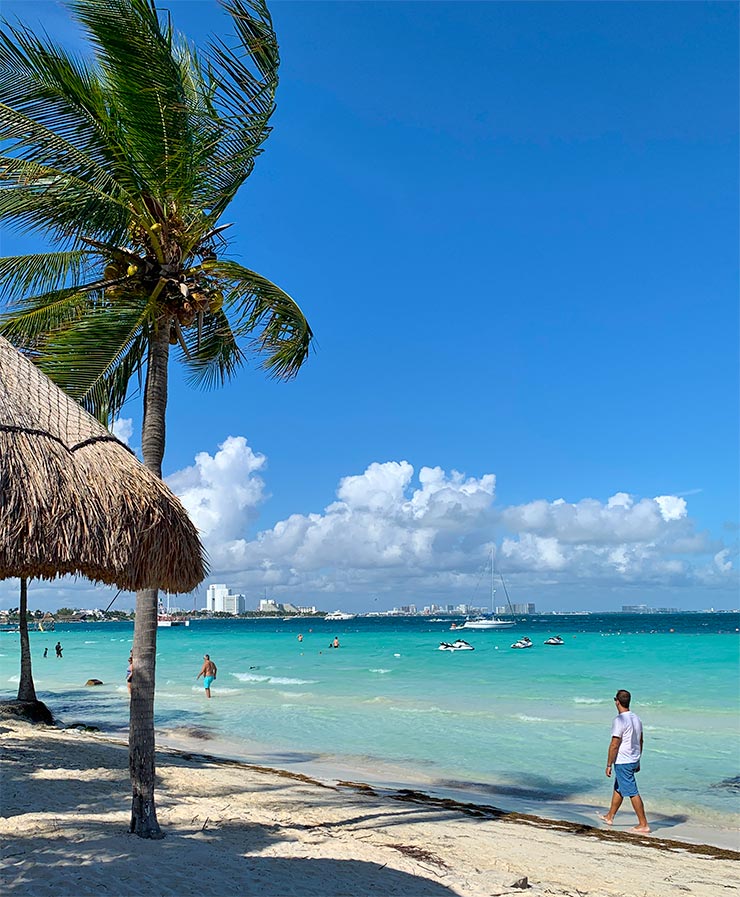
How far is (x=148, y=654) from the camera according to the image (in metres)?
6.55

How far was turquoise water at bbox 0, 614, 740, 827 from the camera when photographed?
43.1 feet

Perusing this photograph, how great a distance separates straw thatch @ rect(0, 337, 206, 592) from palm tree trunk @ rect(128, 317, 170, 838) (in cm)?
169

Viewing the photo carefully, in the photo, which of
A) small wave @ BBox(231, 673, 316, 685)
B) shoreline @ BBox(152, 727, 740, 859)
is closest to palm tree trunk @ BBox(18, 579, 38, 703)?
shoreline @ BBox(152, 727, 740, 859)

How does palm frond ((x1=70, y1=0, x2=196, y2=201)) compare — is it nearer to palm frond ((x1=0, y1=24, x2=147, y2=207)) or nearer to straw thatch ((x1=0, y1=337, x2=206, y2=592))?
palm frond ((x1=0, y1=24, x2=147, y2=207))

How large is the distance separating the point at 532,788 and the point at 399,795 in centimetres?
307

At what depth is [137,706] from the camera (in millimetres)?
6484

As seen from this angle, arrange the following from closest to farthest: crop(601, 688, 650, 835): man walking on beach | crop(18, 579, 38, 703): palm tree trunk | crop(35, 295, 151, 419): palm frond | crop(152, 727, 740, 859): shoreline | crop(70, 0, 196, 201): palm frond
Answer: crop(70, 0, 196, 201): palm frond, crop(35, 295, 151, 419): palm frond, crop(601, 688, 650, 835): man walking on beach, crop(152, 727, 740, 859): shoreline, crop(18, 579, 38, 703): palm tree trunk

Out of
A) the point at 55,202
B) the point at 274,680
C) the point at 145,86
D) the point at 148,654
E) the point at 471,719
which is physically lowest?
the point at 274,680

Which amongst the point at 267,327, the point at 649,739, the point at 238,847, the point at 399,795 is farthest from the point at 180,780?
the point at 649,739

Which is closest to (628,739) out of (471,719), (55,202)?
(55,202)

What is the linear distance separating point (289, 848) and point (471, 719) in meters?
15.1

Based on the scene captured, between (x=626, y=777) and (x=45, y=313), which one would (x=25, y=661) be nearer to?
(x=45, y=313)

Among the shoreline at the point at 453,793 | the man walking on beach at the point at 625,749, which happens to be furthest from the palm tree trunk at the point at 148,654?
the man walking on beach at the point at 625,749

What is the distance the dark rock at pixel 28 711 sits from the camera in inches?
639
